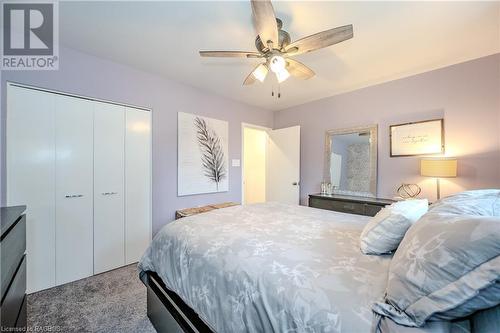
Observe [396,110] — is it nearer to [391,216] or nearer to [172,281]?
[391,216]

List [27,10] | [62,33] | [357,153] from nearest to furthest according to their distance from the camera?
[27,10]
[62,33]
[357,153]

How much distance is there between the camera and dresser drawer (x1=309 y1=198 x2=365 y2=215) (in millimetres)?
2716

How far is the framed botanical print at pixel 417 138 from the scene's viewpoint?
97.2 inches

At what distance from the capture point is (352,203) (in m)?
2.78

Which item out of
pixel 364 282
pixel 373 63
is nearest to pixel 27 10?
pixel 364 282

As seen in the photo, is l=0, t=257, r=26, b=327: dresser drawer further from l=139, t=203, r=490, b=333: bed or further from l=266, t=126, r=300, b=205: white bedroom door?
l=266, t=126, r=300, b=205: white bedroom door

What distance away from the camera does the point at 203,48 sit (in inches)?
84.5

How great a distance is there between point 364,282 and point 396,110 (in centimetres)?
278

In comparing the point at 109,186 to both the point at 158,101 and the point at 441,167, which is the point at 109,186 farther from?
the point at 441,167

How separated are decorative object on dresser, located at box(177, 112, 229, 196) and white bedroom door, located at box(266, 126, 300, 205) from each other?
105 cm

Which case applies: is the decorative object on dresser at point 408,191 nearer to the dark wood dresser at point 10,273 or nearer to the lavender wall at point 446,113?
the lavender wall at point 446,113

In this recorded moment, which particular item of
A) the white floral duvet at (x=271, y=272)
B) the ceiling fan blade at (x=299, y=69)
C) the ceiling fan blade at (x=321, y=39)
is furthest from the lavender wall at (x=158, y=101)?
the ceiling fan blade at (x=321, y=39)

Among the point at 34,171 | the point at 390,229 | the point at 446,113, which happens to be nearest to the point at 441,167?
the point at 446,113

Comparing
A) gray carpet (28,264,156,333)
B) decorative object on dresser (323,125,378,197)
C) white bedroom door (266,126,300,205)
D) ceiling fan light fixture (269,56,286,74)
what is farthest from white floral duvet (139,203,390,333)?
white bedroom door (266,126,300,205)
